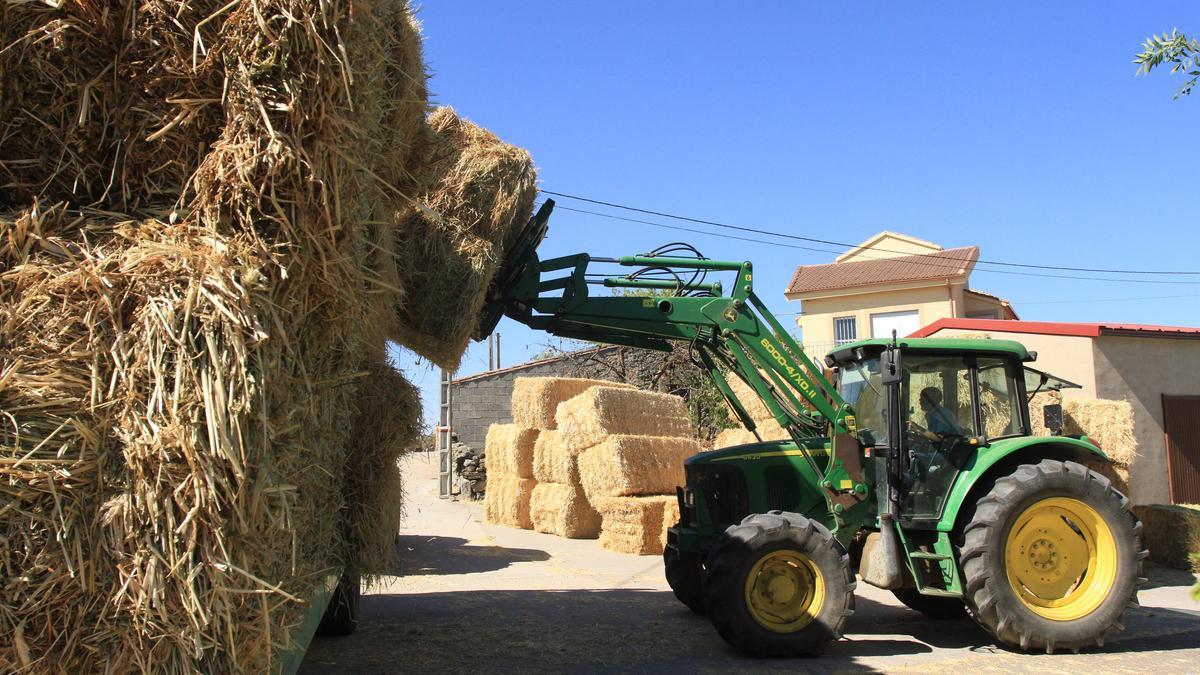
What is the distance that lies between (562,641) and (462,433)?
15.5 m

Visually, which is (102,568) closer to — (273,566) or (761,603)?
(273,566)

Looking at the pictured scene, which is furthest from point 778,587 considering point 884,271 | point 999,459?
point 884,271

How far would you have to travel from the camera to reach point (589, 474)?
500 inches

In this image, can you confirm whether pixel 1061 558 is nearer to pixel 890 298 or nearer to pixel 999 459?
pixel 999 459

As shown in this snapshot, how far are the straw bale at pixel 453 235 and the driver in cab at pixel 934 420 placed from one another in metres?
3.43

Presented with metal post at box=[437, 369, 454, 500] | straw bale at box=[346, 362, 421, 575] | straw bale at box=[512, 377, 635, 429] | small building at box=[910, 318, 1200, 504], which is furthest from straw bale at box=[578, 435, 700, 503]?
metal post at box=[437, 369, 454, 500]

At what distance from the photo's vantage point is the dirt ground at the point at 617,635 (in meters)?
5.80

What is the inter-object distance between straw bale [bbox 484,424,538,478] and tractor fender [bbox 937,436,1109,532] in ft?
31.2

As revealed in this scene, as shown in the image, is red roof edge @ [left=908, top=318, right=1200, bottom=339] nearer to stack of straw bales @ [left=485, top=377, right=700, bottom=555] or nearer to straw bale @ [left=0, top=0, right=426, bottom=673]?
stack of straw bales @ [left=485, top=377, right=700, bottom=555]

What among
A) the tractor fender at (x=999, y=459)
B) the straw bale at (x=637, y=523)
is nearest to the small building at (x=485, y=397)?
the straw bale at (x=637, y=523)

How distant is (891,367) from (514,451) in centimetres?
987

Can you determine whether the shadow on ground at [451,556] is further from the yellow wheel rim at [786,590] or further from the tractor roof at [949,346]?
the tractor roof at [949,346]

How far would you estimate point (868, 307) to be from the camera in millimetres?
25984

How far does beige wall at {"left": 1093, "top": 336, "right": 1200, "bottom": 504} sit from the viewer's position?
12.2 metres
